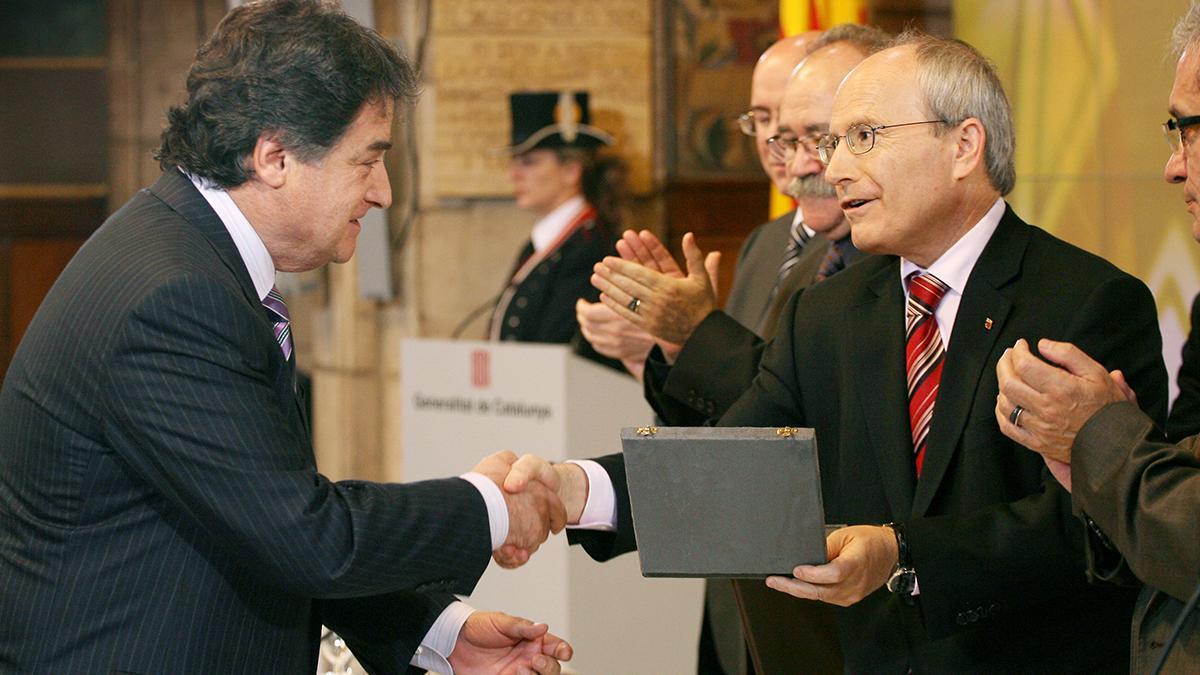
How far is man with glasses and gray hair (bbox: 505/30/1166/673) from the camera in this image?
2.22 meters

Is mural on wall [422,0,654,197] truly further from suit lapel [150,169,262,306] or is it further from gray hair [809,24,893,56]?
suit lapel [150,169,262,306]

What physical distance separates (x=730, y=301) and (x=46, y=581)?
2110 millimetres

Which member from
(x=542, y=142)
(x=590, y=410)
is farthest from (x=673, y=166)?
(x=590, y=410)

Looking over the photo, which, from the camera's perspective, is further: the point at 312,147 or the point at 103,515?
the point at 312,147

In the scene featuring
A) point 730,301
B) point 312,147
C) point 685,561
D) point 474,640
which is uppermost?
point 312,147

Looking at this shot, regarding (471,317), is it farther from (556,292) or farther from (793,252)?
(793,252)

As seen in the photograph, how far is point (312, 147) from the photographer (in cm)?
211

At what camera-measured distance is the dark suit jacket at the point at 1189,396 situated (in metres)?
2.81

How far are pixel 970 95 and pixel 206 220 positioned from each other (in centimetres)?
122

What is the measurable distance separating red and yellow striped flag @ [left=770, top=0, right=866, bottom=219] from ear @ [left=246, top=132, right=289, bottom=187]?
2.64 m

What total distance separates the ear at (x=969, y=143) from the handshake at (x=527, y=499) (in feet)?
2.78

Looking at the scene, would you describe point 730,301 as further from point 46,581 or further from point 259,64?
point 46,581

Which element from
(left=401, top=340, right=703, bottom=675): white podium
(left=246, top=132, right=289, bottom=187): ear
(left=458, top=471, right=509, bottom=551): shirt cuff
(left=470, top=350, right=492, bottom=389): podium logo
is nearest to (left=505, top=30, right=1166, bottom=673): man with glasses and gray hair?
(left=458, top=471, right=509, bottom=551): shirt cuff

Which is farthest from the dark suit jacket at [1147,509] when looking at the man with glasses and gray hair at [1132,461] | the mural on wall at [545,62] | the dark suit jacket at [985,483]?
the mural on wall at [545,62]
